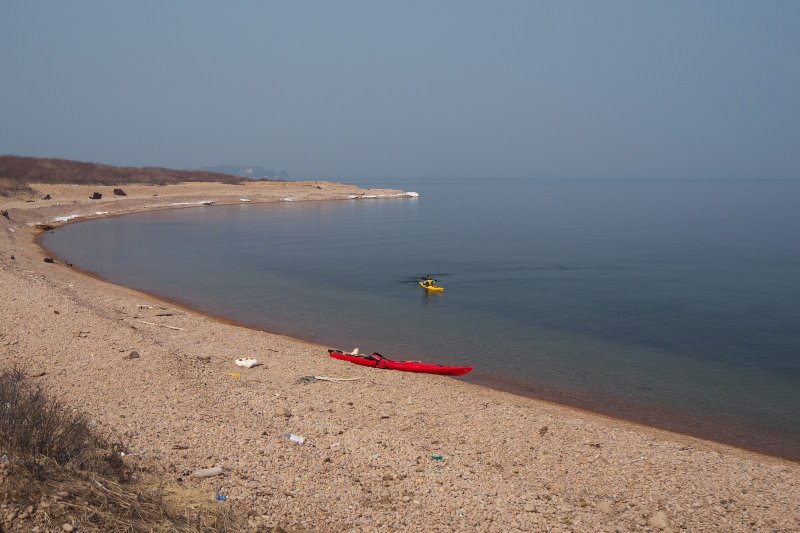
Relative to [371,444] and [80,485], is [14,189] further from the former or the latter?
[80,485]

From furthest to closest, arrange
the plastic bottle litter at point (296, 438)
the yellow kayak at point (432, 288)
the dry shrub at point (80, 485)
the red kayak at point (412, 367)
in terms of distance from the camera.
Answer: the yellow kayak at point (432, 288) → the red kayak at point (412, 367) → the plastic bottle litter at point (296, 438) → the dry shrub at point (80, 485)

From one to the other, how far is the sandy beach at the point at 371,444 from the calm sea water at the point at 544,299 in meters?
2.34

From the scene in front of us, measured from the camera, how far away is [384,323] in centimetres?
2075

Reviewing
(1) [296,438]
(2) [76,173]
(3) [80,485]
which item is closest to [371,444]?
(1) [296,438]

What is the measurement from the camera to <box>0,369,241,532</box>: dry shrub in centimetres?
545

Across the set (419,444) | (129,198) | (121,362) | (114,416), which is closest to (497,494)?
(419,444)

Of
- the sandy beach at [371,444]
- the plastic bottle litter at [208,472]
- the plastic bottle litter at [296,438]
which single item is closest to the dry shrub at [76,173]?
the sandy beach at [371,444]

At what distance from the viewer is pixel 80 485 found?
5793 mm

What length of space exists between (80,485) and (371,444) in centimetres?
442

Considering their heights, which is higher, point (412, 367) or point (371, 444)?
point (371, 444)

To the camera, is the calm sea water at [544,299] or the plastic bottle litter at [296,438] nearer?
the plastic bottle litter at [296,438]

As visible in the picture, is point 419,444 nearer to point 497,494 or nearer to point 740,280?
point 497,494

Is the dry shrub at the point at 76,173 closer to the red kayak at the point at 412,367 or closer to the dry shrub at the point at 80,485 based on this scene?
the red kayak at the point at 412,367

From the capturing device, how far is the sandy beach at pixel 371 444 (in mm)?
7500
